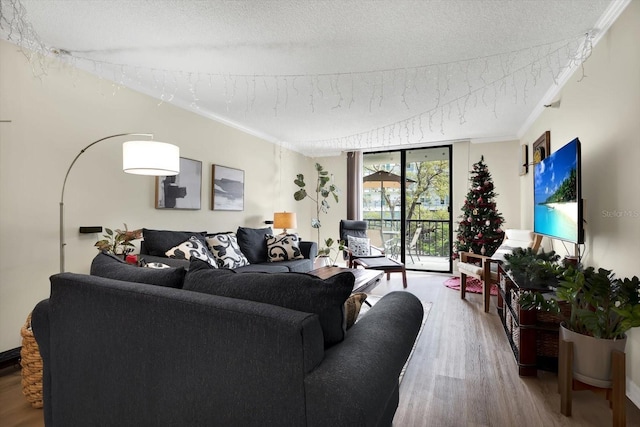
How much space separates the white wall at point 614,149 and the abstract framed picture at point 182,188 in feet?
12.8

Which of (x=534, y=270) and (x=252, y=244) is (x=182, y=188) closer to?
(x=252, y=244)

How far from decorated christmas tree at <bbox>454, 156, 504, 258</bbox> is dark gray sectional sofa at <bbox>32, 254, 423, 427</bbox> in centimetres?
375

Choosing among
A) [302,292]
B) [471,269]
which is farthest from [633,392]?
[302,292]

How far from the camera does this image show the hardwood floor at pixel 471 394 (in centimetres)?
173

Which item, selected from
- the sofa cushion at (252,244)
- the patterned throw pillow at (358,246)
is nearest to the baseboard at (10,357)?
the sofa cushion at (252,244)

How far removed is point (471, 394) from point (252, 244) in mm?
2999

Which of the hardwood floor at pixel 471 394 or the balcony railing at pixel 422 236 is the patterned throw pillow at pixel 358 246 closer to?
the balcony railing at pixel 422 236

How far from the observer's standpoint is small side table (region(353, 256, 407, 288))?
4418 millimetres

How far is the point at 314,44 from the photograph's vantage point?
2.50 metres

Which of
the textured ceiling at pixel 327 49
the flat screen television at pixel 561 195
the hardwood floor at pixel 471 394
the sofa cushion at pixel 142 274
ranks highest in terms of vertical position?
the textured ceiling at pixel 327 49

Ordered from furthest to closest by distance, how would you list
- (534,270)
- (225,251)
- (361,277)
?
(225,251) → (361,277) → (534,270)

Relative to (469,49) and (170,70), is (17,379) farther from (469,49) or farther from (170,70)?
(469,49)

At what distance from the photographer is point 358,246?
17.1 ft

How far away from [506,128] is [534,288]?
3525 mm
